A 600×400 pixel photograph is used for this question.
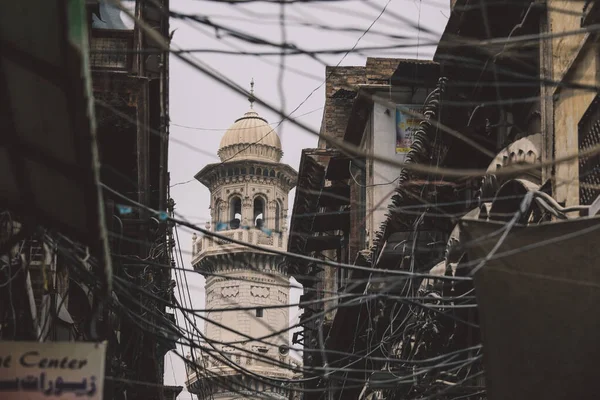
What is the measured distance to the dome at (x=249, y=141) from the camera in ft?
302

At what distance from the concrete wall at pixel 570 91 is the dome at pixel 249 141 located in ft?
253

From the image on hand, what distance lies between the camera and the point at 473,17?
15.8 metres

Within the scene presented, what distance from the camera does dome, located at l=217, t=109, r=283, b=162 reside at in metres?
92.2

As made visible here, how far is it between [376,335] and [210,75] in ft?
49.3

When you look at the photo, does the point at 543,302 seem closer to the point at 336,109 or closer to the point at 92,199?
the point at 92,199

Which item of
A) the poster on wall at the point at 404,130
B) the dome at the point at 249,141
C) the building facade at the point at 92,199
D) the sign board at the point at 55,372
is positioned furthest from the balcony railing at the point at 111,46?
Answer: the dome at the point at 249,141

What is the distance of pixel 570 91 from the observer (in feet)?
39.1

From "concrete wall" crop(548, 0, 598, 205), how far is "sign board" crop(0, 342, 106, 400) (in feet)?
17.4

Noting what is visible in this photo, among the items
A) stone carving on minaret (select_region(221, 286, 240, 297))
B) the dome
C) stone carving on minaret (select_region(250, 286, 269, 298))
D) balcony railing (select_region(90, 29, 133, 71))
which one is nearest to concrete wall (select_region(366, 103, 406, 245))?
balcony railing (select_region(90, 29, 133, 71))

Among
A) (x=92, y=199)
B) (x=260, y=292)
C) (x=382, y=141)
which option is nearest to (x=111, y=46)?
(x=382, y=141)

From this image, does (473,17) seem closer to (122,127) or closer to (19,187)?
(122,127)

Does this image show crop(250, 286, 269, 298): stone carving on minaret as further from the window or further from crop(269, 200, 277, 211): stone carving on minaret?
the window

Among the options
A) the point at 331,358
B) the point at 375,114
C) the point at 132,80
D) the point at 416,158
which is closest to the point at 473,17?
the point at 416,158

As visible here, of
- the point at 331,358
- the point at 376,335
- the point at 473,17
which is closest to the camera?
the point at 473,17
